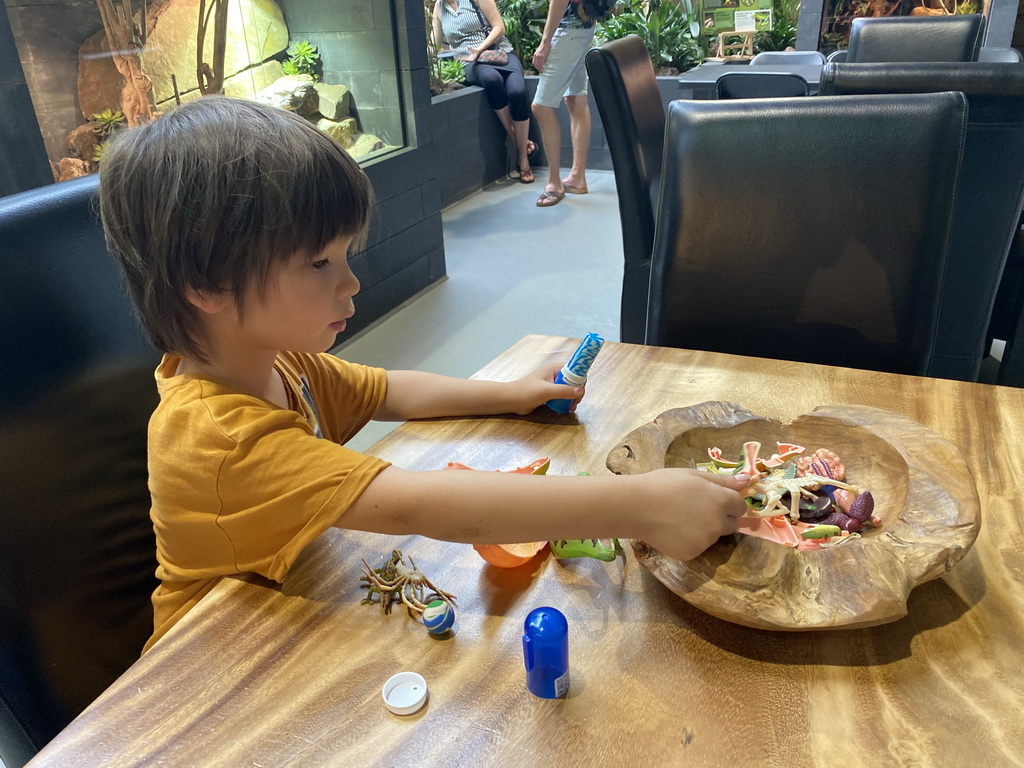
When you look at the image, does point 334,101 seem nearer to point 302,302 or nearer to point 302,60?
point 302,60

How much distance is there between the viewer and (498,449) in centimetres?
93

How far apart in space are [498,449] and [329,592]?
30 centimetres

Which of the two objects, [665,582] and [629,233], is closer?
[665,582]

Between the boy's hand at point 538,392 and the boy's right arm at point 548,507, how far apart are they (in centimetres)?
28

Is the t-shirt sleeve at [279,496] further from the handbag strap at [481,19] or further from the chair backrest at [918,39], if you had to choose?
the handbag strap at [481,19]

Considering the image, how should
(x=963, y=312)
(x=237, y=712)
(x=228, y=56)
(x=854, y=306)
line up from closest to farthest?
(x=237, y=712)
(x=854, y=306)
(x=963, y=312)
(x=228, y=56)

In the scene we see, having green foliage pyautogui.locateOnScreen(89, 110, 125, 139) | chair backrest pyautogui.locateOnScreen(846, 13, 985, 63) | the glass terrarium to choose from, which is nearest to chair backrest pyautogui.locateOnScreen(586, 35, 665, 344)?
the glass terrarium

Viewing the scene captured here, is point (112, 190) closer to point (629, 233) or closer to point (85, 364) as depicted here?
point (85, 364)

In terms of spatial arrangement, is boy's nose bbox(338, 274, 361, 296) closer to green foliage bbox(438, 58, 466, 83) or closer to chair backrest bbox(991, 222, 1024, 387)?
chair backrest bbox(991, 222, 1024, 387)

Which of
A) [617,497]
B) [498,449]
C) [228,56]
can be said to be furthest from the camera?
[228,56]

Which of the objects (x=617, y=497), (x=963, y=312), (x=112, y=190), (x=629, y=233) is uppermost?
(x=112, y=190)

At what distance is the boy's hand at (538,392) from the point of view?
98 centimetres

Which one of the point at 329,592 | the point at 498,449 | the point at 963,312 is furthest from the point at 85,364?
the point at 963,312

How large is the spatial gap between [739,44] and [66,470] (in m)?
5.51
